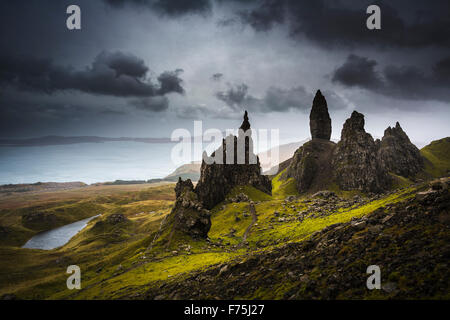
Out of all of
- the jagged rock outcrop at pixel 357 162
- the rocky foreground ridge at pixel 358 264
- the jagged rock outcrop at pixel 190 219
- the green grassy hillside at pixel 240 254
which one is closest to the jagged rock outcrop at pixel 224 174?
the green grassy hillside at pixel 240 254

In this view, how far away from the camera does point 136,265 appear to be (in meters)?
73.2

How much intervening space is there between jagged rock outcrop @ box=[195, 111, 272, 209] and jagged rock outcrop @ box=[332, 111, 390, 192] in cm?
6850

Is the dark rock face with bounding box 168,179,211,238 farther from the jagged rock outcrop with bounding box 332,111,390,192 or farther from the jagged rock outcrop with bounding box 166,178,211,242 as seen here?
the jagged rock outcrop with bounding box 332,111,390,192

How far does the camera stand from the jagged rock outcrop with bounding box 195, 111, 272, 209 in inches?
6240

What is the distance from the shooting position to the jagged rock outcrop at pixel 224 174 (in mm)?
158500

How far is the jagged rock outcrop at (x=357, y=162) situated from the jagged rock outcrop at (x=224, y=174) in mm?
68503

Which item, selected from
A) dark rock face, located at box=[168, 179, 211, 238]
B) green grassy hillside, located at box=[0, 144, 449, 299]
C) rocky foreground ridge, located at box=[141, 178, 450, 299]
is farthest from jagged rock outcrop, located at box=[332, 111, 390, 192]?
rocky foreground ridge, located at box=[141, 178, 450, 299]

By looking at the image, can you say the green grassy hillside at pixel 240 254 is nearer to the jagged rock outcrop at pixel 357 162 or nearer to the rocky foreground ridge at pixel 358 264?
the rocky foreground ridge at pixel 358 264

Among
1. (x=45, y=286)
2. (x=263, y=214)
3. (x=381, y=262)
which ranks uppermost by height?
(x=381, y=262)

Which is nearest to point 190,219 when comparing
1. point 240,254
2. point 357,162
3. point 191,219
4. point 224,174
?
point 191,219

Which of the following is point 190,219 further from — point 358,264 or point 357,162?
point 357,162
